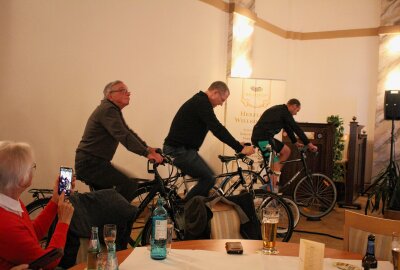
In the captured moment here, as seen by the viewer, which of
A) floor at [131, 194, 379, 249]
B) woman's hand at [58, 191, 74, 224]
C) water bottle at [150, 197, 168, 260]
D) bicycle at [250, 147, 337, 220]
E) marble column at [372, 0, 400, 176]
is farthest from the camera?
marble column at [372, 0, 400, 176]

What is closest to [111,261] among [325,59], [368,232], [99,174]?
[368,232]

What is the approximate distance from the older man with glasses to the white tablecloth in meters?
1.57

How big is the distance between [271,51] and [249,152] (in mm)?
5378

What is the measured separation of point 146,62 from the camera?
5.54m

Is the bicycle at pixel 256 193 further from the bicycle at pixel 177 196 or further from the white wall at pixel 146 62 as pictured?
the white wall at pixel 146 62

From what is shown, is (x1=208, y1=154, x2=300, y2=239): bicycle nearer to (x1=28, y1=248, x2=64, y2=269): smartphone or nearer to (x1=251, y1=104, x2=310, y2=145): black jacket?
(x1=251, y1=104, x2=310, y2=145): black jacket

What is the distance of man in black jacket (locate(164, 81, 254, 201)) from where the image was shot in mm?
3789

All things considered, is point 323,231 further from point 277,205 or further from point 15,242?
point 15,242

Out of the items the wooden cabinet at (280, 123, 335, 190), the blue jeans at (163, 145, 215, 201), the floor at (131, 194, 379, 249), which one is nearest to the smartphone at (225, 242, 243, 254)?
the blue jeans at (163, 145, 215, 201)

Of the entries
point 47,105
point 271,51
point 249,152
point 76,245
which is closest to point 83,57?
point 47,105

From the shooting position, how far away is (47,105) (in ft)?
13.7

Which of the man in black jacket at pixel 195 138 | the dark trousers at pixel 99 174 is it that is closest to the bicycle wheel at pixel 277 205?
the man in black jacket at pixel 195 138

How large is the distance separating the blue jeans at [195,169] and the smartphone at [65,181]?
1.74 metres

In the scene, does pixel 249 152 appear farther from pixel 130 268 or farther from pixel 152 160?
pixel 130 268
